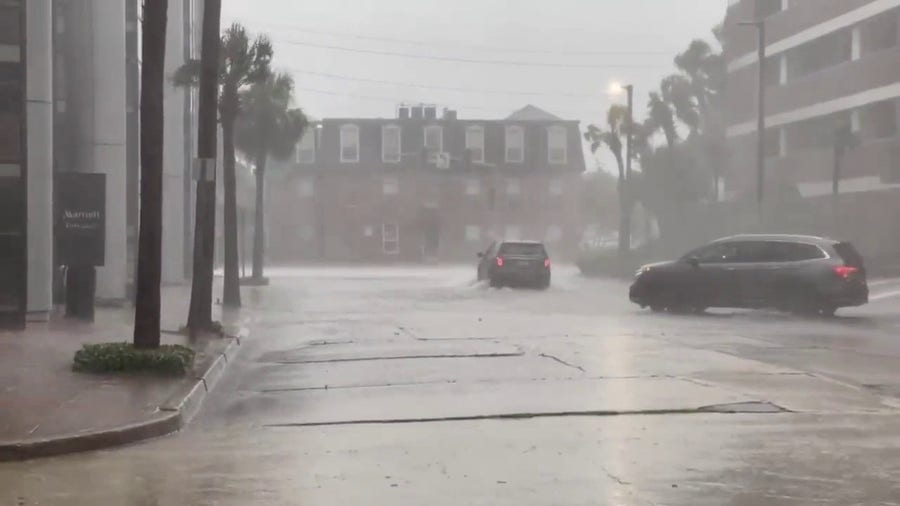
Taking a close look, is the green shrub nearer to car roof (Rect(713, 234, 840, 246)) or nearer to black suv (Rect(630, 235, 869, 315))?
black suv (Rect(630, 235, 869, 315))

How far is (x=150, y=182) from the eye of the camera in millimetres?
15148

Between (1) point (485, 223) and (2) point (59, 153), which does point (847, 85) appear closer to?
(2) point (59, 153)

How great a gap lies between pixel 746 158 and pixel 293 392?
47.9m

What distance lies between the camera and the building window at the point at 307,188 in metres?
84.3

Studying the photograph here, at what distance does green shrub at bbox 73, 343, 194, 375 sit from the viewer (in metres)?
14.1

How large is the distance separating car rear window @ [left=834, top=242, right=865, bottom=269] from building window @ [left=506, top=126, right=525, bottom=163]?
61.8 metres

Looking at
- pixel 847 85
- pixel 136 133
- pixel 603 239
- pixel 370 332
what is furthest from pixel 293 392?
pixel 603 239

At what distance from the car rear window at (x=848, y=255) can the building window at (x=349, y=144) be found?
6185cm

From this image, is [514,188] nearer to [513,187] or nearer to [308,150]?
[513,187]

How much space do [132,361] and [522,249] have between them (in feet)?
88.4

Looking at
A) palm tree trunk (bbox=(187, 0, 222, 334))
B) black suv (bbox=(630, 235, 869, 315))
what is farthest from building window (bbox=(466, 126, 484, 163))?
palm tree trunk (bbox=(187, 0, 222, 334))

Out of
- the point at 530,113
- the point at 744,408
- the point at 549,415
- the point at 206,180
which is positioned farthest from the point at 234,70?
the point at 530,113

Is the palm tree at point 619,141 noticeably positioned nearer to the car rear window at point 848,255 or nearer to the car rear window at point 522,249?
the car rear window at point 522,249

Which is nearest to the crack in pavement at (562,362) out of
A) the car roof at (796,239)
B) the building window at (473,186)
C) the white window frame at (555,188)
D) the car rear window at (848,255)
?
the car rear window at (848,255)
